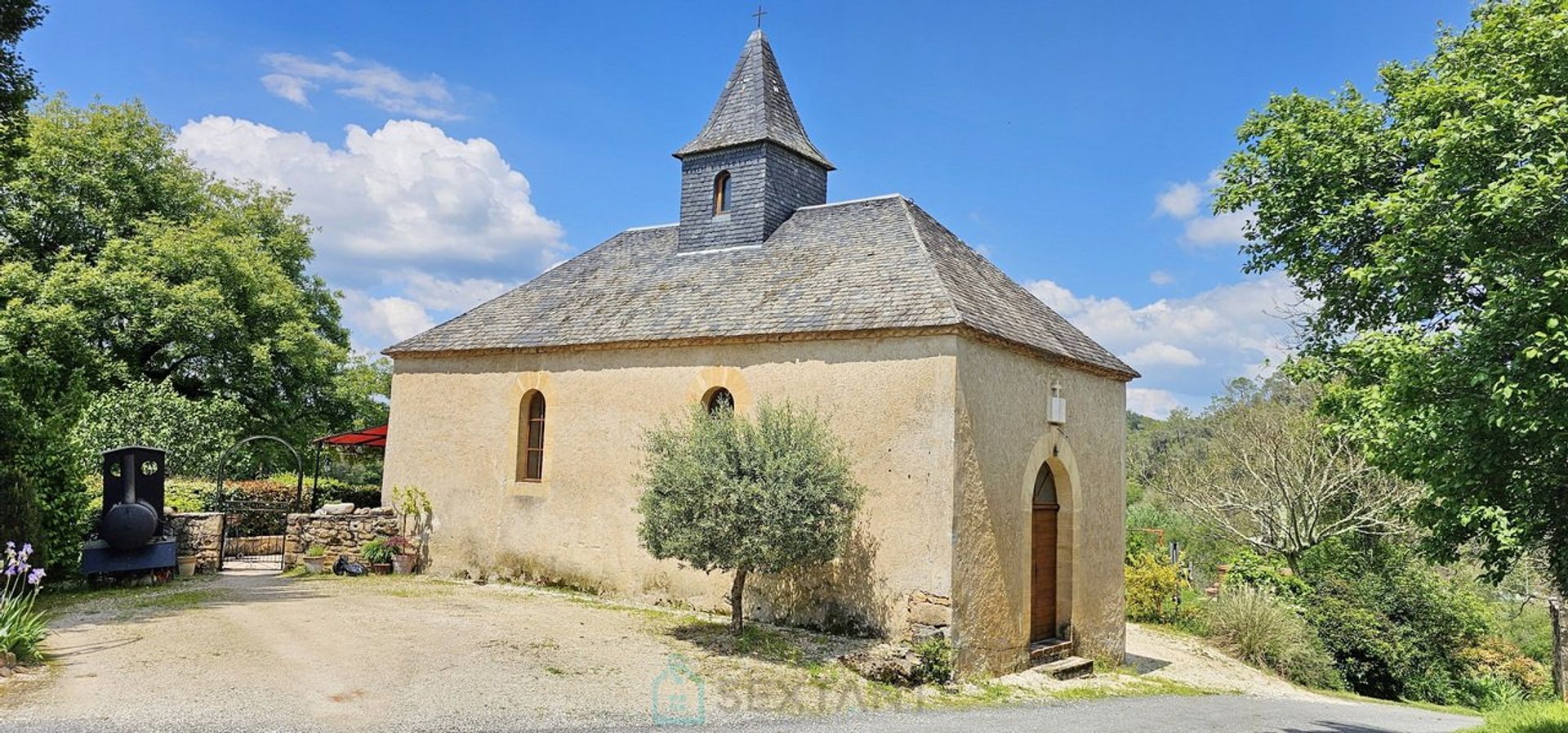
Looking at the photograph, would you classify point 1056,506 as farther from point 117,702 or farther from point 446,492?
point 117,702

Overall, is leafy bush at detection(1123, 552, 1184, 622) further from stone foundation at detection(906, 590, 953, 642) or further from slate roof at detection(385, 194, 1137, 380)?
stone foundation at detection(906, 590, 953, 642)

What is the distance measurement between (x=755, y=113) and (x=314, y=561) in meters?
11.3

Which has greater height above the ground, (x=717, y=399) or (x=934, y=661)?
(x=717, y=399)

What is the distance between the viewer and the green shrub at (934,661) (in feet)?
39.2

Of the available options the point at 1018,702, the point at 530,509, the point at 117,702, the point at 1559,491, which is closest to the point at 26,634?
the point at 117,702

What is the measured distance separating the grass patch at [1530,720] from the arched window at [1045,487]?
605 cm

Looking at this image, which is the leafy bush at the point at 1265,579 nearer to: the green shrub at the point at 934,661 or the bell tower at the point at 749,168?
the green shrub at the point at 934,661

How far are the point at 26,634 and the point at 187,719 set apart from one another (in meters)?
2.72

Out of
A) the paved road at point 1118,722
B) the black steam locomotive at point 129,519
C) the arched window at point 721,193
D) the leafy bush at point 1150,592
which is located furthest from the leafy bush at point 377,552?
the leafy bush at point 1150,592

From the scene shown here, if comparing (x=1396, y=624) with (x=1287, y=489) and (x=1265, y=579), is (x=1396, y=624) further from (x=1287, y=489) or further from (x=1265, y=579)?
(x=1287, y=489)

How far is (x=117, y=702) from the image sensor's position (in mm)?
8391

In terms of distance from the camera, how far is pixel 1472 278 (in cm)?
902

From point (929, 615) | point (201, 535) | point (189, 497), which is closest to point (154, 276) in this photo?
point (189, 497)

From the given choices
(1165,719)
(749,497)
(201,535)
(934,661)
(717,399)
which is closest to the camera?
(1165,719)
